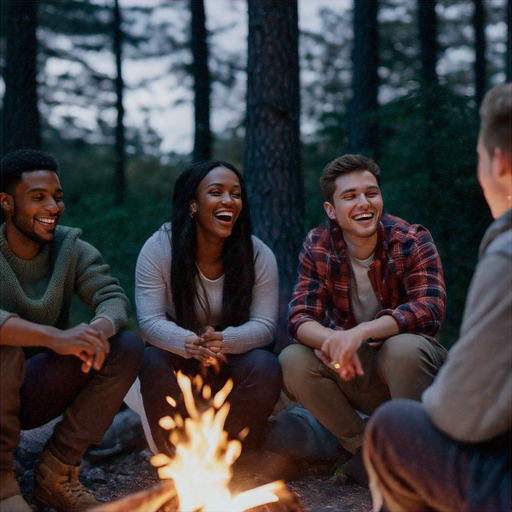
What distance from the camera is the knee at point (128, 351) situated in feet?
10.4

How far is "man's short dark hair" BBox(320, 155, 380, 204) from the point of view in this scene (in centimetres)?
361

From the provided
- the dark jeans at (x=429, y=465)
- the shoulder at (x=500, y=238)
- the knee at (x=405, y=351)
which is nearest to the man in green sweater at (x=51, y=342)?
the knee at (x=405, y=351)

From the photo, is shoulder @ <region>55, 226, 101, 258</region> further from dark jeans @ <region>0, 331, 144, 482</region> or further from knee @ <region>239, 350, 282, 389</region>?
knee @ <region>239, 350, 282, 389</region>

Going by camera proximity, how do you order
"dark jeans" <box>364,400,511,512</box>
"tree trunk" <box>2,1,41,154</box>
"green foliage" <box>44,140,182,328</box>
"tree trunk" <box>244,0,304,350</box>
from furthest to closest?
"green foliage" <box>44,140,182,328</box>
"tree trunk" <box>2,1,41,154</box>
"tree trunk" <box>244,0,304,350</box>
"dark jeans" <box>364,400,511,512</box>

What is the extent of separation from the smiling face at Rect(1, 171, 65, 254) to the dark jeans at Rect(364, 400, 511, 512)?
2.04 metres

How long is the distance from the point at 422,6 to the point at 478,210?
8.70m

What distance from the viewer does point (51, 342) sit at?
290cm

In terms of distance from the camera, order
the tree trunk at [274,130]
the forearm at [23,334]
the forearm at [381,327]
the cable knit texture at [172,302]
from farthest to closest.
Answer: the tree trunk at [274,130], the cable knit texture at [172,302], the forearm at [381,327], the forearm at [23,334]

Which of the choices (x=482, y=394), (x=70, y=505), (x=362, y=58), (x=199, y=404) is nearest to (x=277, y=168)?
(x=199, y=404)

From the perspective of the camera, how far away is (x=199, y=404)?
354 cm

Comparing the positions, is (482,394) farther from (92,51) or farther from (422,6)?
(92,51)

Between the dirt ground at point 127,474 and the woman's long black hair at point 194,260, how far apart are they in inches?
36.1

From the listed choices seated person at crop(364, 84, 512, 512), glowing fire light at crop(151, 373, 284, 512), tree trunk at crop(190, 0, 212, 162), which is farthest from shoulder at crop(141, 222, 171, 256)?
tree trunk at crop(190, 0, 212, 162)

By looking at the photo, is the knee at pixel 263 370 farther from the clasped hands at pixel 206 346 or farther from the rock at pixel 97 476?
the rock at pixel 97 476
